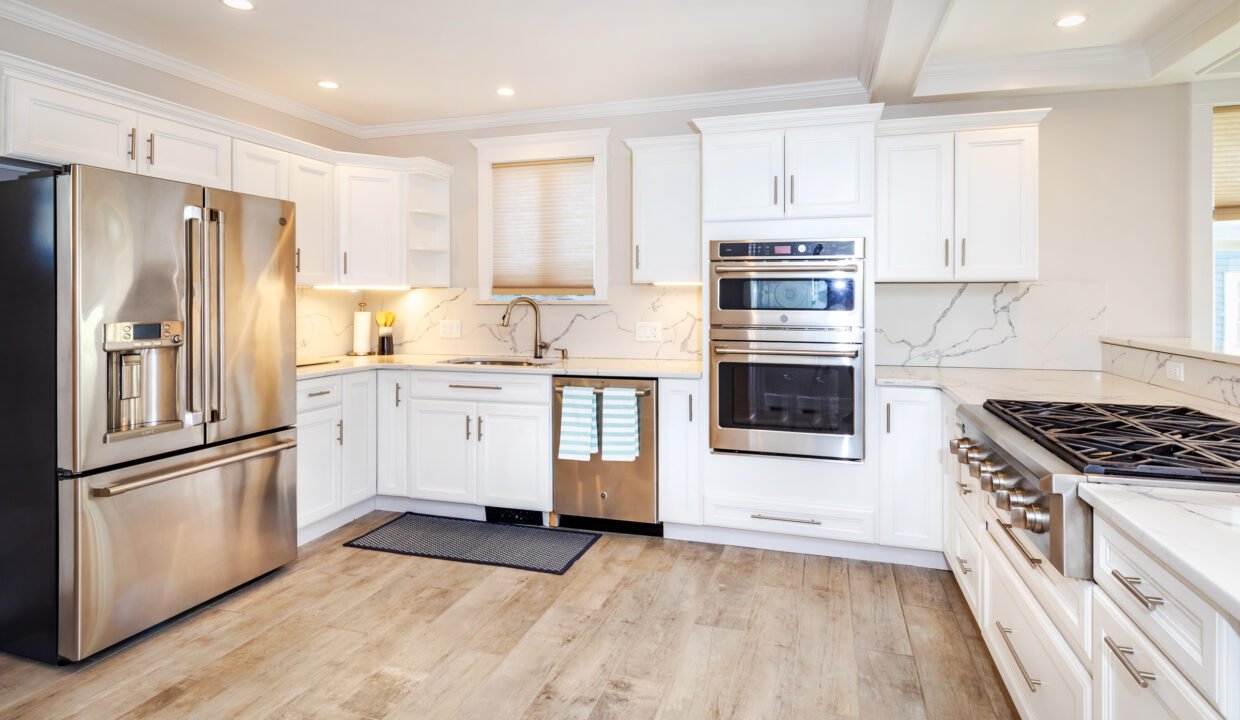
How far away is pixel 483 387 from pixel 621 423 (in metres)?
0.85

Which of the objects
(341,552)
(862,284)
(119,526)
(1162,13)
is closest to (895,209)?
(862,284)

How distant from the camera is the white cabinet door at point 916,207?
3.24 meters

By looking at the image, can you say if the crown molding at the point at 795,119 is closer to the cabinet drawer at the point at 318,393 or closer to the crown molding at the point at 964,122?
the crown molding at the point at 964,122

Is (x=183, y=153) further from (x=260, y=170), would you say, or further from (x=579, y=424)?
(x=579, y=424)

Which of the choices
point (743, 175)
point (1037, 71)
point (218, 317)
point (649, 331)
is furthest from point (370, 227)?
point (1037, 71)

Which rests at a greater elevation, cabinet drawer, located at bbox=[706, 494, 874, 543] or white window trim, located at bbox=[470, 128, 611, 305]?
white window trim, located at bbox=[470, 128, 611, 305]

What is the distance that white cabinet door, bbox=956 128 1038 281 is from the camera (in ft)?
10.4

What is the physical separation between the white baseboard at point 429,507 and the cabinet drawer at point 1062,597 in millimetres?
2863

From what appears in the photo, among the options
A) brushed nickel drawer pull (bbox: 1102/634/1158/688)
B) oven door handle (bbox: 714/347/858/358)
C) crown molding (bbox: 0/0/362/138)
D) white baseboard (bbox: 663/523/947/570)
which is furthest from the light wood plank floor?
crown molding (bbox: 0/0/362/138)

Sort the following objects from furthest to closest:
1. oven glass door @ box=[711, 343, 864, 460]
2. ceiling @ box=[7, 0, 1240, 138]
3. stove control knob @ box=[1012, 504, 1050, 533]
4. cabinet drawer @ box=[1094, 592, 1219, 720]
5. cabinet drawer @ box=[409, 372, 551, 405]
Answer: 1. cabinet drawer @ box=[409, 372, 551, 405]
2. oven glass door @ box=[711, 343, 864, 460]
3. ceiling @ box=[7, 0, 1240, 138]
4. stove control knob @ box=[1012, 504, 1050, 533]
5. cabinet drawer @ box=[1094, 592, 1219, 720]

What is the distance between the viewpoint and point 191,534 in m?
2.60

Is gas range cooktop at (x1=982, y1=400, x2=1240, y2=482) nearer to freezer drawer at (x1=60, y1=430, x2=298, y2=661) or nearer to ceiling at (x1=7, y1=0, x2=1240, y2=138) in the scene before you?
ceiling at (x1=7, y1=0, x2=1240, y2=138)

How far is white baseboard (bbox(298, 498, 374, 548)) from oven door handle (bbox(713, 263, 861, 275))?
248 cm

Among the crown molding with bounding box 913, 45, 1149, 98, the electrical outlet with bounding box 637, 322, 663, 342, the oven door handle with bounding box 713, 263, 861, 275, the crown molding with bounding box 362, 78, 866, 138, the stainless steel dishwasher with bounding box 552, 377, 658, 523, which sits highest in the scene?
the crown molding with bounding box 362, 78, 866, 138
